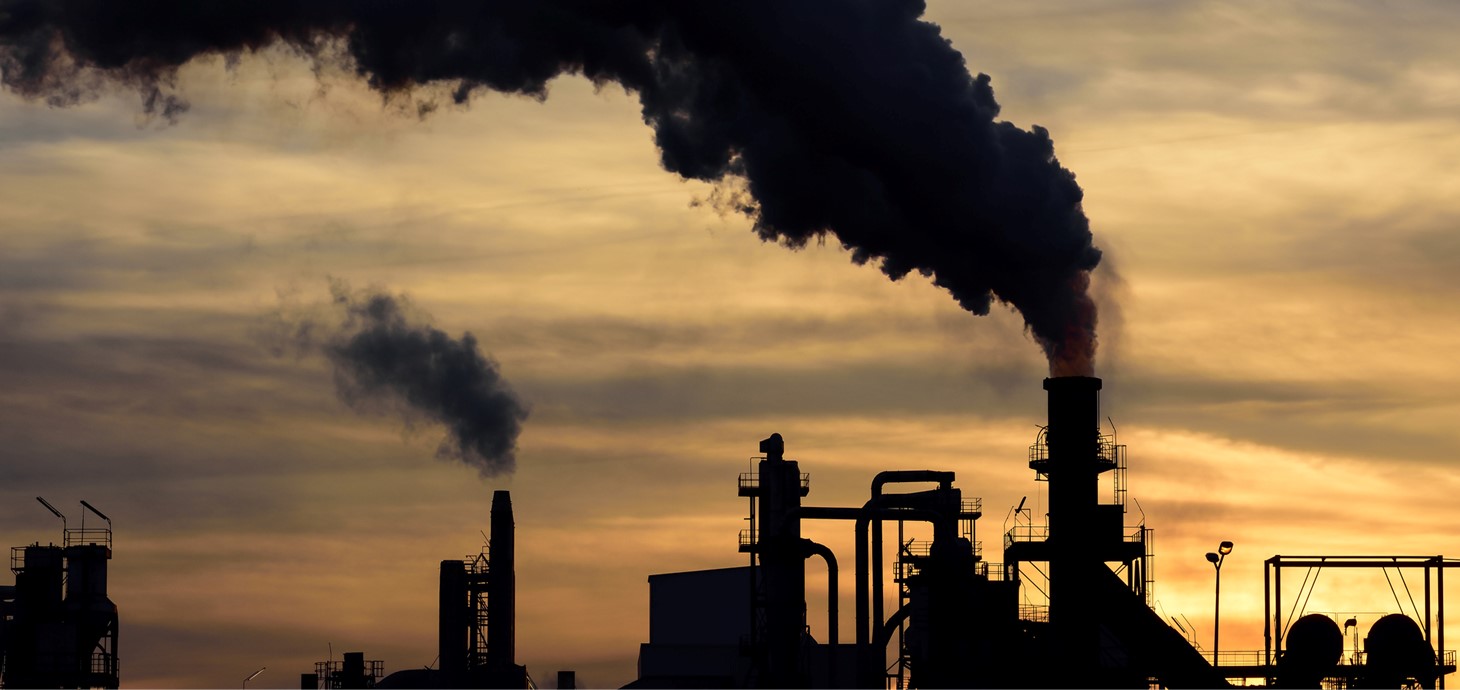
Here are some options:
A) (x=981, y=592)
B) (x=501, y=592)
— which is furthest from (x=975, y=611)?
(x=501, y=592)

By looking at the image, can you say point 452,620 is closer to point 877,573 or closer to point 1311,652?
point 877,573

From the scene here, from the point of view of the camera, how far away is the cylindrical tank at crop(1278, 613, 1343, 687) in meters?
73.6

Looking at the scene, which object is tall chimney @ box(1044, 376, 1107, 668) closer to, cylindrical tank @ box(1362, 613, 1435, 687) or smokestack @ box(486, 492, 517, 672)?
cylindrical tank @ box(1362, 613, 1435, 687)

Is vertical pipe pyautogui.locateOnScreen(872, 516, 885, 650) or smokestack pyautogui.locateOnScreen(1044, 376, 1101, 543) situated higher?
smokestack pyautogui.locateOnScreen(1044, 376, 1101, 543)

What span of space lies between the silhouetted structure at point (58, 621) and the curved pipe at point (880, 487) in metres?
27.5

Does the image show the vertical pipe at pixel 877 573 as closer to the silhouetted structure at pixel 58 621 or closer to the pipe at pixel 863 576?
the pipe at pixel 863 576

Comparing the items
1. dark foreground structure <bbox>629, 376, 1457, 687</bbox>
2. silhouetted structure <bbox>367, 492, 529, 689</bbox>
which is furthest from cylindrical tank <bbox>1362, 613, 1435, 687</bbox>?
silhouetted structure <bbox>367, 492, 529, 689</bbox>

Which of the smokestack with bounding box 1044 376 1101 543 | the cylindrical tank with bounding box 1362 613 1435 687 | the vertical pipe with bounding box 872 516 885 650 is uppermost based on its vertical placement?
the smokestack with bounding box 1044 376 1101 543

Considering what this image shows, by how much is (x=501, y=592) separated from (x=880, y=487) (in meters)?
25.8

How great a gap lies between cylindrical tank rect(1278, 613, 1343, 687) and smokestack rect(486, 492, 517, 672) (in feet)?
113

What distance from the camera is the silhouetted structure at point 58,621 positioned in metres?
82.5

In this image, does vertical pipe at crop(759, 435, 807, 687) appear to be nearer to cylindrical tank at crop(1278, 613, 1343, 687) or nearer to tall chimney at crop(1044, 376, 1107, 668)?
tall chimney at crop(1044, 376, 1107, 668)

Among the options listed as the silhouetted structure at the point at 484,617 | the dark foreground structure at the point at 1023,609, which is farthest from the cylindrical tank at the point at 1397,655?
the silhouetted structure at the point at 484,617

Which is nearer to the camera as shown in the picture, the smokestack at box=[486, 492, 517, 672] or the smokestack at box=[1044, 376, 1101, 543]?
the smokestack at box=[1044, 376, 1101, 543]
